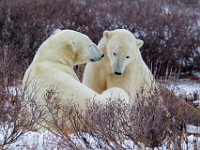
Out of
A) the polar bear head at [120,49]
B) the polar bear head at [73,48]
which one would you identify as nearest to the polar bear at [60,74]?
the polar bear head at [73,48]

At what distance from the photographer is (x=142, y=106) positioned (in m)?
3.18

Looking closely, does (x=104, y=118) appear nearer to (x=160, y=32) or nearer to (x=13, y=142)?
(x=13, y=142)

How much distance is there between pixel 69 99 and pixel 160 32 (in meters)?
8.99

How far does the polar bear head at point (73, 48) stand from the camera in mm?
4453

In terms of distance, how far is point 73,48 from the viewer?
178 inches

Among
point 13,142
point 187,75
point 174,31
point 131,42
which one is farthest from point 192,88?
point 13,142

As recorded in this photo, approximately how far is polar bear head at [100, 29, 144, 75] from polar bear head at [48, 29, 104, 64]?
22cm

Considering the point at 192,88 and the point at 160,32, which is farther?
the point at 160,32

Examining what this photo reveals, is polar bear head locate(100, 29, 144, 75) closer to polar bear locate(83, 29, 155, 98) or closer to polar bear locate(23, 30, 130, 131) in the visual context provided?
polar bear locate(83, 29, 155, 98)

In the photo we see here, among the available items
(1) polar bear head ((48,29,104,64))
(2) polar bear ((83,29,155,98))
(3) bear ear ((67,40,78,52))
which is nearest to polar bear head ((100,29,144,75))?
(2) polar bear ((83,29,155,98))

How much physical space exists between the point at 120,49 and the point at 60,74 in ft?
3.69

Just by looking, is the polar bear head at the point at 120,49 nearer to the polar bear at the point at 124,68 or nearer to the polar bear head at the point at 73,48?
the polar bear at the point at 124,68

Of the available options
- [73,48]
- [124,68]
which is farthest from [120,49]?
[73,48]

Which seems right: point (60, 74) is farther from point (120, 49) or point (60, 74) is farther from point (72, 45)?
point (120, 49)
